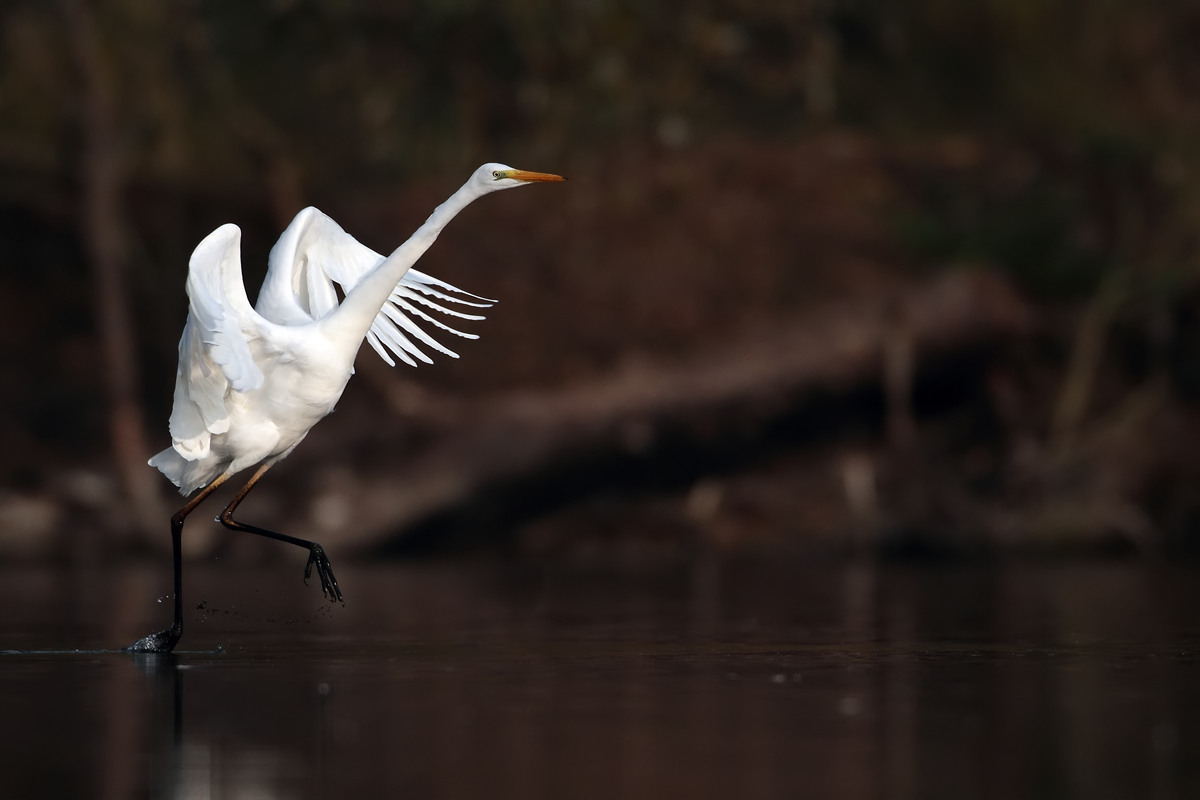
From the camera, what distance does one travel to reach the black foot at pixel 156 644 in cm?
916

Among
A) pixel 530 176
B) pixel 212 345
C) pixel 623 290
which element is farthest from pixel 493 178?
pixel 623 290

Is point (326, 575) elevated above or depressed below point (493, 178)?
below

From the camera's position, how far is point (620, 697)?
23.2ft

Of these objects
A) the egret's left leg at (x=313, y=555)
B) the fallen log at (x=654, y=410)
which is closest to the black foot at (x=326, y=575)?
the egret's left leg at (x=313, y=555)

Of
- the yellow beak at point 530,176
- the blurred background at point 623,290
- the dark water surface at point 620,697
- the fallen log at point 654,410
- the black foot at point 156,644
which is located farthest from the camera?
the blurred background at point 623,290

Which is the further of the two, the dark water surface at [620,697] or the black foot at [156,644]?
the black foot at [156,644]

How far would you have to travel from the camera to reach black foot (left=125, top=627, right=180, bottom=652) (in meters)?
9.16

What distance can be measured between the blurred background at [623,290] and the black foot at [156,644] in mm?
7001

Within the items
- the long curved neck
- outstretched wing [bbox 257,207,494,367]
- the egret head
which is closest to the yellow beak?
the egret head

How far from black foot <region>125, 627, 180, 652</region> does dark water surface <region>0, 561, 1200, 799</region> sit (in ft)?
0.74

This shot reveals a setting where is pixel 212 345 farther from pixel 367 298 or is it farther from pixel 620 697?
pixel 620 697

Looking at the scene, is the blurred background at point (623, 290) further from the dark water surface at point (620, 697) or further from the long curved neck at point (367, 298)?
the long curved neck at point (367, 298)

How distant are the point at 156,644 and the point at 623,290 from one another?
9978 mm

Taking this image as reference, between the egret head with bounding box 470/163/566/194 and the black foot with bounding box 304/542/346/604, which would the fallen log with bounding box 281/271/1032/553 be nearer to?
the black foot with bounding box 304/542/346/604
